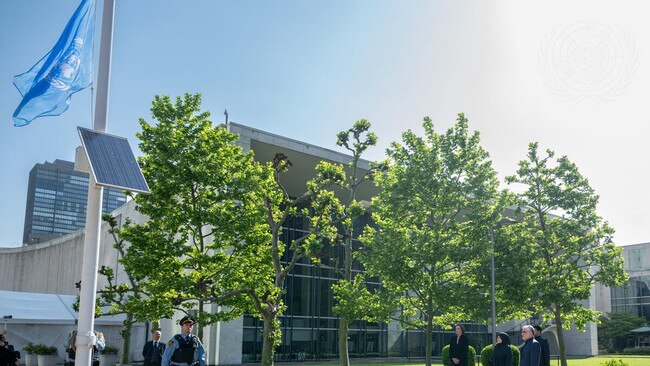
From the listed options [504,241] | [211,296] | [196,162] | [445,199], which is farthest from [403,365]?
[196,162]

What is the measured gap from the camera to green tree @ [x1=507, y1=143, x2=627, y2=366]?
3159 centimetres

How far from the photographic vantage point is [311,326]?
40.8 meters

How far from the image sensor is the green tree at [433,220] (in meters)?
25.6

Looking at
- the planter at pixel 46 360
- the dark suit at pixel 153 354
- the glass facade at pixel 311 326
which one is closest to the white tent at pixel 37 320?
the planter at pixel 46 360

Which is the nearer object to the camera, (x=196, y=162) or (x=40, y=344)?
(x=196, y=162)

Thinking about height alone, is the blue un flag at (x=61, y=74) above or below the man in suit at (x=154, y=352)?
above

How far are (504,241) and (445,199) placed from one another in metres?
4.53

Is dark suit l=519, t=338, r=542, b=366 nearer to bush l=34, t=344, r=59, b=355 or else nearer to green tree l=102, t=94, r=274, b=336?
green tree l=102, t=94, r=274, b=336

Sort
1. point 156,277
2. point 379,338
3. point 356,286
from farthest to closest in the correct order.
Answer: point 379,338 < point 356,286 < point 156,277

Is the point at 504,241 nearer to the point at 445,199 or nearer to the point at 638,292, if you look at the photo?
the point at 445,199

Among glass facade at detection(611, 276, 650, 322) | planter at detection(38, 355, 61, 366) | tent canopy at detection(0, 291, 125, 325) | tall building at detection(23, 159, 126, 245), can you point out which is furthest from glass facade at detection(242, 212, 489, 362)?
tall building at detection(23, 159, 126, 245)

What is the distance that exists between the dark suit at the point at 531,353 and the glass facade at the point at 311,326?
25530 millimetres

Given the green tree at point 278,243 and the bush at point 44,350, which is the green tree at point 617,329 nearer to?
the green tree at point 278,243

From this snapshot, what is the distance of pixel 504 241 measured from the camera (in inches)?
1139
